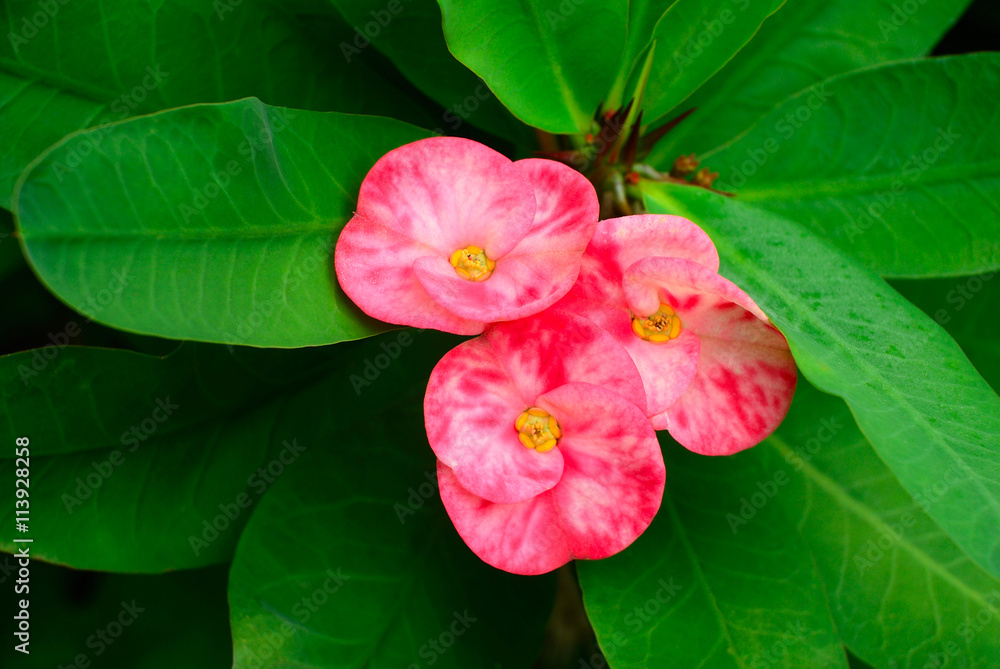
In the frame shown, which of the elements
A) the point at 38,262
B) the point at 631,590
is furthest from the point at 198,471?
the point at 631,590

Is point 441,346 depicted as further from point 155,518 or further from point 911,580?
point 911,580

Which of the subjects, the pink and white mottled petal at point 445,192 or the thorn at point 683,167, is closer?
the pink and white mottled petal at point 445,192

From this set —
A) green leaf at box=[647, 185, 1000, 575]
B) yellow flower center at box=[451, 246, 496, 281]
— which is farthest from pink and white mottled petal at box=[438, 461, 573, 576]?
green leaf at box=[647, 185, 1000, 575]

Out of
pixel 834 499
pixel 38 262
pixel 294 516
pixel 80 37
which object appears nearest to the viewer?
pixel 38 262

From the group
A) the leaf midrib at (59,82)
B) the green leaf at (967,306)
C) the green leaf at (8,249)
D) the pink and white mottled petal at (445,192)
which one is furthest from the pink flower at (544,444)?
the green leaf at (967,306)

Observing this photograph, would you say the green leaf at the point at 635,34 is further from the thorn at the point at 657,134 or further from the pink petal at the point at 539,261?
the pink petal at the point at 539,261

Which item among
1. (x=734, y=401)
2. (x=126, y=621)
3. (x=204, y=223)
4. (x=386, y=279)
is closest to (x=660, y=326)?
(x=734, y=401)
